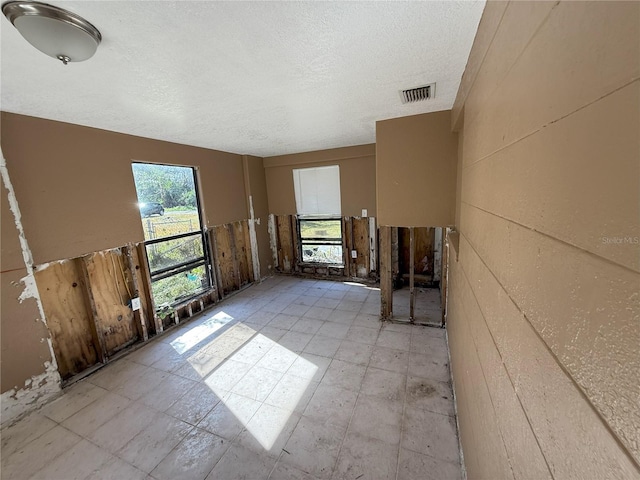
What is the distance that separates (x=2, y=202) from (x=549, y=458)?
3.65m

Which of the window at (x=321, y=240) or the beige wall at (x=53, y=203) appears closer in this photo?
the beige wall at (x=53, y=203)

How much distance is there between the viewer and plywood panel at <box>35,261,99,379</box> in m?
2.49

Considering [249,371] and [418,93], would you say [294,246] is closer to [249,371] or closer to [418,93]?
[249,371]

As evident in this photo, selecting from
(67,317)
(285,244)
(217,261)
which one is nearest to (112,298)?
(67,317)

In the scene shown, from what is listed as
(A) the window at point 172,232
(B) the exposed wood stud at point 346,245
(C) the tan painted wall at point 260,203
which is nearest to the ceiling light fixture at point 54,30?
(A) the window at point 172,232

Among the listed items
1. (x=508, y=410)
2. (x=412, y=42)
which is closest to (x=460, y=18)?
(x=412, y=42)

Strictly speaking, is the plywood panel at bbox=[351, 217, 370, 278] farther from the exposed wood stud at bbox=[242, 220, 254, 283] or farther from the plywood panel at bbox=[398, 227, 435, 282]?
the exposed wood stud at bbox=[242, 220, 254, 283]

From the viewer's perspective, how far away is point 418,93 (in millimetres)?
2234

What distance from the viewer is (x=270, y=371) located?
2.62 metres

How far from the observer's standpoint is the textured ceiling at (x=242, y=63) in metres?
1.20

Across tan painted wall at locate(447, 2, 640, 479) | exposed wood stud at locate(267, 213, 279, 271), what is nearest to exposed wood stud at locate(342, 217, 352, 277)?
exposed wood stud at locate(267, 213, 279, 271)

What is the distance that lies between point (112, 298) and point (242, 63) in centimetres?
305

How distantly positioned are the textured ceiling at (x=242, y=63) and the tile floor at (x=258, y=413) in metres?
2.64

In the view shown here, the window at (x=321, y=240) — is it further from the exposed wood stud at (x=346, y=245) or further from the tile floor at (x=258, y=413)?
the tile floor at (x=258, y=413)
